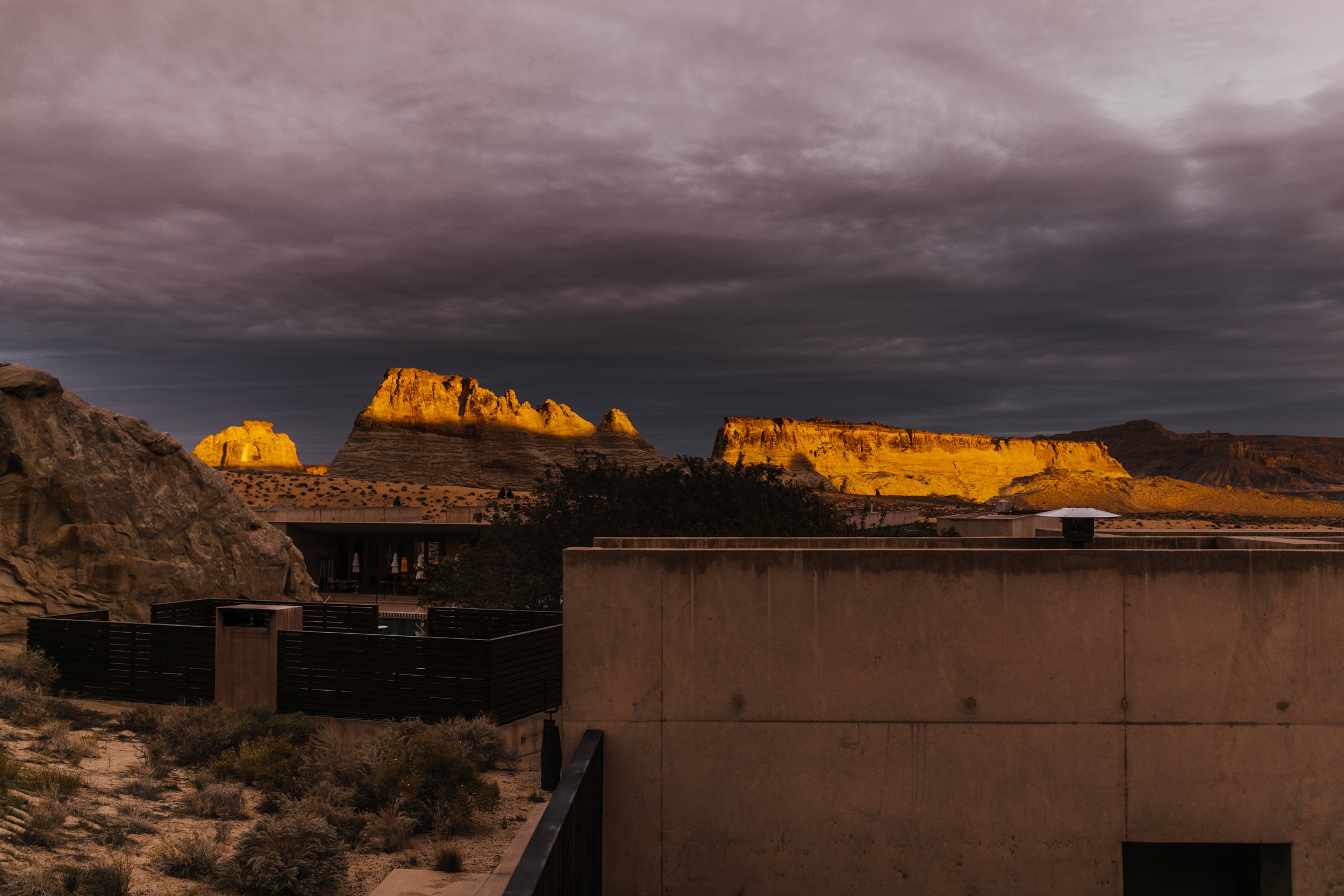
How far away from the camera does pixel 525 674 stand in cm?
1538

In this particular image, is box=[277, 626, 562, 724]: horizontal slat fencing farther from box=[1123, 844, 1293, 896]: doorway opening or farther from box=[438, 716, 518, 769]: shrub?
box=[1123, 844, 1293, 896]: doorway opening

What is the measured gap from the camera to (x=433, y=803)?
36.2 ft

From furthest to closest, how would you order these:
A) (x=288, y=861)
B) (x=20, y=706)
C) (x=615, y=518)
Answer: (x=615, y=518) → (x=20, y=706) → (x=288, y=861)

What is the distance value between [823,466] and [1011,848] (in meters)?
194

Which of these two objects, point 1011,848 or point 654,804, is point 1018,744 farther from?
point 654,804

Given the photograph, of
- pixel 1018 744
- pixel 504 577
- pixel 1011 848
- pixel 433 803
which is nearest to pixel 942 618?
pixel 1018 744

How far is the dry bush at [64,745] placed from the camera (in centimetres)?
1162

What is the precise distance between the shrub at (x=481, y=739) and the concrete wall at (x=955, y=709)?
23.4ft

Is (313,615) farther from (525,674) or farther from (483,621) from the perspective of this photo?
(525,674)

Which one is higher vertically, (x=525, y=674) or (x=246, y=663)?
(x=246, y=663)

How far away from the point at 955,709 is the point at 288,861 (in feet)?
21.4

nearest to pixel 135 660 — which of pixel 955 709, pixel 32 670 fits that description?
pixel 32 670

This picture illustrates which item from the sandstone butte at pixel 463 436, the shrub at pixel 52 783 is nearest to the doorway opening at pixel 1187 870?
the shrub at pixel 52 783

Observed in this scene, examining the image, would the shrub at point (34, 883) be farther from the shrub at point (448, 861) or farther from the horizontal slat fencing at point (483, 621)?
the horizontal slat fencing at point (483, 621)
